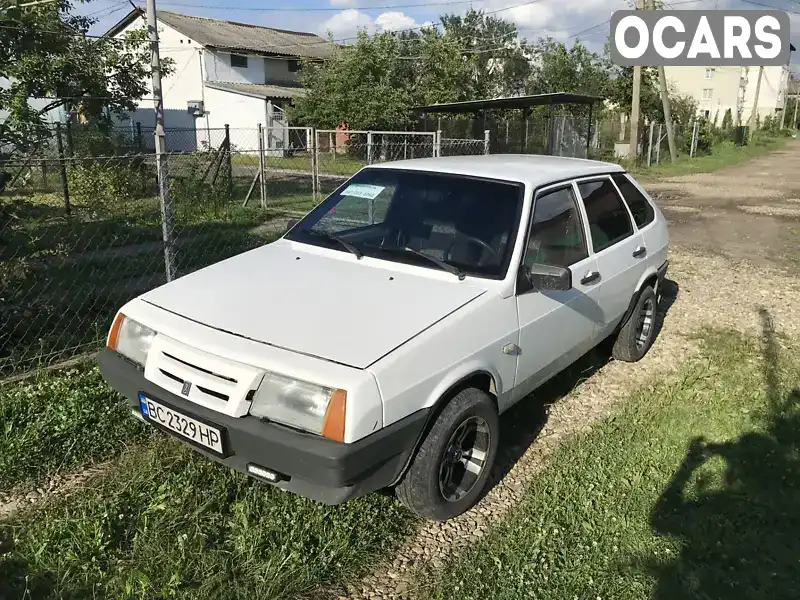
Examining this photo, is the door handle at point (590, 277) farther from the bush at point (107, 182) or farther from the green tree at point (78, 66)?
the bush at point (107, 182)

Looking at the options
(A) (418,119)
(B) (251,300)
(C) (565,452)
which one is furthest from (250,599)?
(A) (418,119)

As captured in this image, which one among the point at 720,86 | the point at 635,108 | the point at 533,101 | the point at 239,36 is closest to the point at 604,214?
the point at 533,101

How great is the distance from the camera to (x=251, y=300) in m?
3.20

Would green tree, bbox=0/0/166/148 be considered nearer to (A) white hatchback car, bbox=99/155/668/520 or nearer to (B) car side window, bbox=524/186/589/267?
(A) white hatchback car, bbox=99/155/668/520

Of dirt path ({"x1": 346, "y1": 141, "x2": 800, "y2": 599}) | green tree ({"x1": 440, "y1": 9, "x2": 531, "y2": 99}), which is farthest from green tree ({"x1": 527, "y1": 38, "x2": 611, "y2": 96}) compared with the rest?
dirt path ({"x1": 346, "y1": 141, "x2": 800, "y2": 599})

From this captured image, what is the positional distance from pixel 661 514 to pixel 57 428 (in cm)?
331

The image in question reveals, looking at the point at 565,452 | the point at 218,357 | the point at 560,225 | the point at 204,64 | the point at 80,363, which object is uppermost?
the point at 204,64

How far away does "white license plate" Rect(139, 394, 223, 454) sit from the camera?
2.70 metres

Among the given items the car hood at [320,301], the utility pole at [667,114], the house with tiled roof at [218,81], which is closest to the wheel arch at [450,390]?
the car hood at [320,301]

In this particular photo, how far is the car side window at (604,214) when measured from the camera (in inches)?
171

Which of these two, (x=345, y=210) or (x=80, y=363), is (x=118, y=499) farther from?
(x=345, y=210)

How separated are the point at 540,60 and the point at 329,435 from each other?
3982 cm

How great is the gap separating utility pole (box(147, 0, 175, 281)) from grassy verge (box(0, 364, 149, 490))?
174cm

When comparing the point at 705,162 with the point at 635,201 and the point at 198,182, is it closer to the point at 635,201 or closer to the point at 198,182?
the point at 198,182
